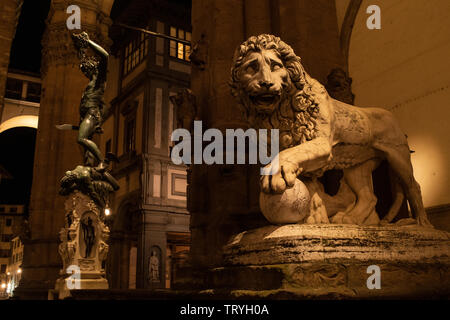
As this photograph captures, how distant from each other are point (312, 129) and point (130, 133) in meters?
16.4

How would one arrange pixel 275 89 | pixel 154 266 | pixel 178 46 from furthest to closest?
pixel 178 46 < pixel 154 266 < pixel 275 89

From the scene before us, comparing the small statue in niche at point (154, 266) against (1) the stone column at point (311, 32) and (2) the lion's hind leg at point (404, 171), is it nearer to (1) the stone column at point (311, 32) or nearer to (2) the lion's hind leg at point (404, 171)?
(1) the stone column at point (311, 32)

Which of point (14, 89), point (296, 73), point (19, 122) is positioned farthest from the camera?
point (19, 122)

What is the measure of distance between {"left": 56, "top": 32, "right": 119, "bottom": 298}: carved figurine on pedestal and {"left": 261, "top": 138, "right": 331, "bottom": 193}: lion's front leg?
215 inches

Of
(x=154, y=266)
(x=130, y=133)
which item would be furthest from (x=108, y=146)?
(x=154, y=266)

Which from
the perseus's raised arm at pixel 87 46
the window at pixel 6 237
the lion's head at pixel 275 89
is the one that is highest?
the window at pixel 6 237

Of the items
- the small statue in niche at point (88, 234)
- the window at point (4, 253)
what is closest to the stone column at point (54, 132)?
the small statue in niche at point (88, 234)

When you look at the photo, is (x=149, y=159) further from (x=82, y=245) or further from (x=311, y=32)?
(x=311, y=32)

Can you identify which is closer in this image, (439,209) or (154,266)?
(439,209)

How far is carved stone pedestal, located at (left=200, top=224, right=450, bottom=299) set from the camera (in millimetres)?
2031

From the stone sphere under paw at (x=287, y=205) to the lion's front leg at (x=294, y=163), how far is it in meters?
0.04

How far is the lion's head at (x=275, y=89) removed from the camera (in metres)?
2.49

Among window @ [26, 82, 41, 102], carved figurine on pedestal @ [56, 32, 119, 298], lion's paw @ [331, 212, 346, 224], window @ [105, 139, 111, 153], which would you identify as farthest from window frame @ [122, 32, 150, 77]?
lion's paw @ [331, 212, 346, 224]

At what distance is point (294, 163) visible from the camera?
2406mm
